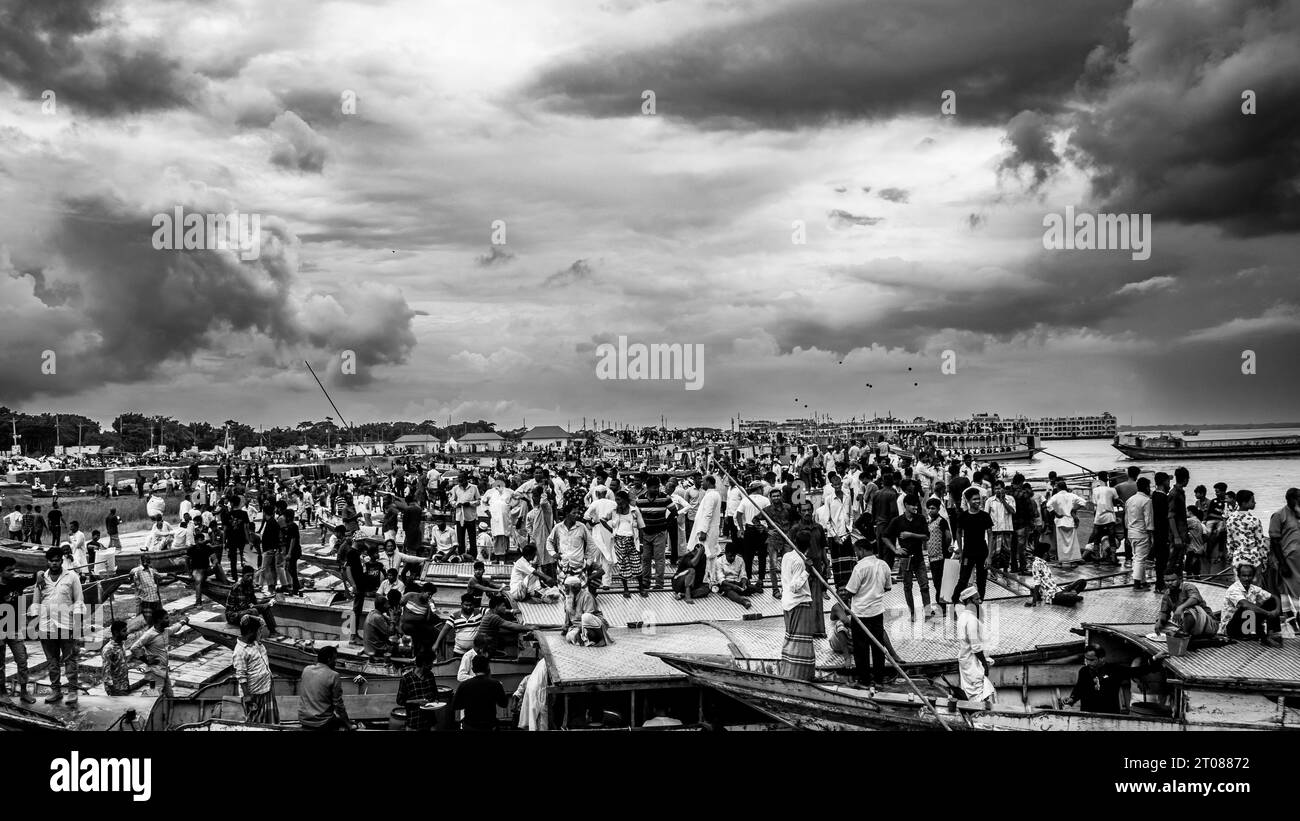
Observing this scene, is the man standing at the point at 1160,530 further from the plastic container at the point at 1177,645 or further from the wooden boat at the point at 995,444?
the wooden boat at the point at 995,444

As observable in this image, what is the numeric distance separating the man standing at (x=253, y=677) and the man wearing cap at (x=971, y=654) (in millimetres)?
7340

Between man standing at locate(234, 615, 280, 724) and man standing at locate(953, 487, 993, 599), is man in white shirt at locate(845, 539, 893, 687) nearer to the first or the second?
man standing at locate(953, 487, 993, 599)

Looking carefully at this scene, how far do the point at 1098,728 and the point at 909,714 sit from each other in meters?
1.72

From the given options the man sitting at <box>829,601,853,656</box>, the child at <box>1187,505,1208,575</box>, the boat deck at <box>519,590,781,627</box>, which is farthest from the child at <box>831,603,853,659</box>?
the child at <box>1187,505,1208,575</box>

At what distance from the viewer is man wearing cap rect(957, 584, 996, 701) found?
8508mm

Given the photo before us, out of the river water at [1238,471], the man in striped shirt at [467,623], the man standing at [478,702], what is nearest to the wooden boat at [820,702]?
the man standing at [478,702]

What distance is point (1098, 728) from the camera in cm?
779

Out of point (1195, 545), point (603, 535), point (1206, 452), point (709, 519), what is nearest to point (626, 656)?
point (709, 519)

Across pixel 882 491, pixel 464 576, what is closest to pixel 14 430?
pixel 464 576

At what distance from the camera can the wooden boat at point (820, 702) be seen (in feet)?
26.0

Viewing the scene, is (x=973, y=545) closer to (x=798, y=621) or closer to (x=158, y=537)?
(x=798, y=621)

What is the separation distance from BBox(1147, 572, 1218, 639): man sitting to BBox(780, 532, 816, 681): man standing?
161 inches

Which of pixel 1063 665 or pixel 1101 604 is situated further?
pixel 1101 604
